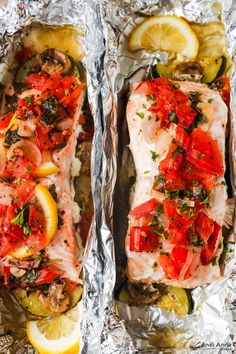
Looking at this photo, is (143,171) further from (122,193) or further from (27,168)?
(27,168)

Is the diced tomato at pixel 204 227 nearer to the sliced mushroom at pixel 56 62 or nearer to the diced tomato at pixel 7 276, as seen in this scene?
the diced tomato at pixel 7 276

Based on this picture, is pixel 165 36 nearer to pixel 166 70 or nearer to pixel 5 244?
pixel 166 70

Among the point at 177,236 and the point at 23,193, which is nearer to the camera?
the point at 177,236

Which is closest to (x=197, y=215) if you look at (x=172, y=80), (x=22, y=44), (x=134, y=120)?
(x=134, y=120)

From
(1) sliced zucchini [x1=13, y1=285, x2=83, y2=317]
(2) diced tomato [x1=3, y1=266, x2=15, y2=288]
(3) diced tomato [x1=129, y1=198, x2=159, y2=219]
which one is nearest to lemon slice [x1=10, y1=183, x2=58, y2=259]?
(2) diced tomato [x1=3, y1=266, x2=15, y2=288]

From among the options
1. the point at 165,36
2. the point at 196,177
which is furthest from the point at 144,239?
the point at 165,36

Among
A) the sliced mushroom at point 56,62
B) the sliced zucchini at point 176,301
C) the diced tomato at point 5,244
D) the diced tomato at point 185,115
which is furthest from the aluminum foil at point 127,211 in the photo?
the diced tomato at point 5,244
